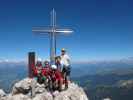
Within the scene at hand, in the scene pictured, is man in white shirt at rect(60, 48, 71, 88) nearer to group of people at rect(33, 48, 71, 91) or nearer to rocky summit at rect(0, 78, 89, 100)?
group of people at rect(33, 48, 71, 91)

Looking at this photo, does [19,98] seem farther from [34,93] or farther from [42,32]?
Result: [42,32]

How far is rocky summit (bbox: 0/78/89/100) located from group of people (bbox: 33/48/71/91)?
2.24 feet

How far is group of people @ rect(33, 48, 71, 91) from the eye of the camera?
2670 centimetres

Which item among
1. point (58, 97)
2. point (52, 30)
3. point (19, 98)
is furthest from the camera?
point (52, 30)

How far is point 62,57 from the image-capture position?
27.0 m

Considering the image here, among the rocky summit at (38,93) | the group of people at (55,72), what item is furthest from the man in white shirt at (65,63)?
the rocky summit at (38,93)

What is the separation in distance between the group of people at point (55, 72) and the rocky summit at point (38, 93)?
0.68m

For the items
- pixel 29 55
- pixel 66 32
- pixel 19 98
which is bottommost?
pixel 19 98

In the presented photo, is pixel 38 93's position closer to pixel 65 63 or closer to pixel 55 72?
pixel 55 72

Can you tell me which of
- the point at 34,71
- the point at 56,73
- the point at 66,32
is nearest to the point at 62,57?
the point at 56,73

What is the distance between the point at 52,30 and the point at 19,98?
362 inches

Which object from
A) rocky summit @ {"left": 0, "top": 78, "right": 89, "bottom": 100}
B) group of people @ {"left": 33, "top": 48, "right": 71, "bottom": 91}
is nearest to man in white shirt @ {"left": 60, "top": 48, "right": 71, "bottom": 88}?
group of people @ {"left": 33, "top": 48, "right": 71, "bottom": 91}

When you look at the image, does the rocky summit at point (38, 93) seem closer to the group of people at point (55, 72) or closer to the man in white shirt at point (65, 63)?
the group of people at point (55, 72)

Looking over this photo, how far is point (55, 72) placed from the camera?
26.7m
